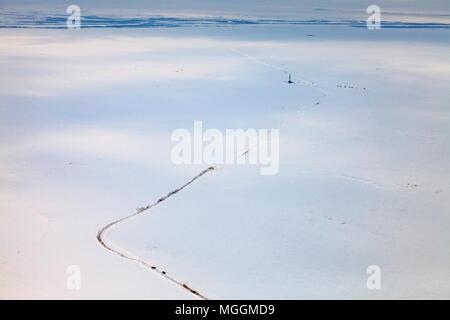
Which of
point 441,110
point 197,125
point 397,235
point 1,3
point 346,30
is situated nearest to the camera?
point 397,235

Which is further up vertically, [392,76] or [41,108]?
[392,76]

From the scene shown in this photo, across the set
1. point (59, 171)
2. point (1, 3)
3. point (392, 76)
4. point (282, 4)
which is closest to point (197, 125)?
point (59, 171)

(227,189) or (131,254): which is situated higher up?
(227,189)

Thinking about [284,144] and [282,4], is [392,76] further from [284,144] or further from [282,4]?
[282,4]

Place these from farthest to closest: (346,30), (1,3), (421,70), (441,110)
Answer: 1. (1,3)
2. (346,30)
3. (421,70)
4. (441,110)

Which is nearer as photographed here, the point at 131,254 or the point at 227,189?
the point at 131,254

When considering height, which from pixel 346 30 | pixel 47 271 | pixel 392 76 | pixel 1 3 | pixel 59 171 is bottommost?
pixel 47 271

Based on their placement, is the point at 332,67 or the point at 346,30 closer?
the point at 332,67
